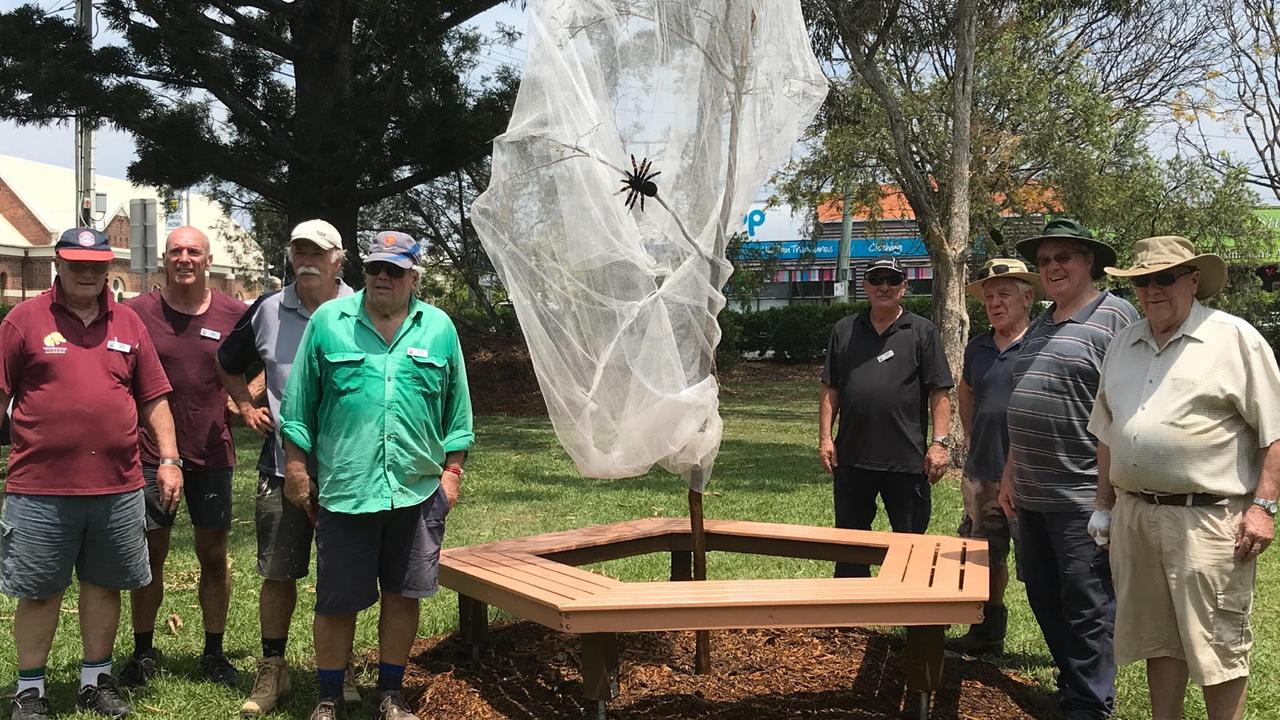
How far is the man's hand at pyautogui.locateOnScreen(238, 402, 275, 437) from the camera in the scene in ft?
14.7

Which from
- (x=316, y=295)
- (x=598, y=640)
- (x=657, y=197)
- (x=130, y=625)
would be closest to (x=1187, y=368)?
(x=657, y=197)

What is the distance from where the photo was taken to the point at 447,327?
4.20 m

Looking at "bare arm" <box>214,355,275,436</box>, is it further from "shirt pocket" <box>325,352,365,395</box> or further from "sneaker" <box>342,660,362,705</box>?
"sneaker" <box>342,660,362,705</box>

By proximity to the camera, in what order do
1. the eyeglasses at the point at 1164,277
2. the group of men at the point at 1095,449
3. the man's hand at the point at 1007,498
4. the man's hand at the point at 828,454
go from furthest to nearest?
the man's hand at the point at 828,454 → the man's hand at the point at 1007,498 → the eyeglasses at the point at 1164,277 → the group of men at the point at 1095,449

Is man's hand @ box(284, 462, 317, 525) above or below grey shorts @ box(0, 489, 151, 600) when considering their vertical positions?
above

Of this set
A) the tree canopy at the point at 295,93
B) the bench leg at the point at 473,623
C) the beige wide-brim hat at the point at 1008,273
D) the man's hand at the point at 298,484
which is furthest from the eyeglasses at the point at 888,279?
the tree canopy at the point at 295,93

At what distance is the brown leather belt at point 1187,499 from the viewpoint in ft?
11.8

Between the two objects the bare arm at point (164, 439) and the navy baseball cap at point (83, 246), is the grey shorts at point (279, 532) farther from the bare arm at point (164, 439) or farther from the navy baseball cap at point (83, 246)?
the navy baseball cap at point (83, 246)

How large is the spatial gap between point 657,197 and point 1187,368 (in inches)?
74.4

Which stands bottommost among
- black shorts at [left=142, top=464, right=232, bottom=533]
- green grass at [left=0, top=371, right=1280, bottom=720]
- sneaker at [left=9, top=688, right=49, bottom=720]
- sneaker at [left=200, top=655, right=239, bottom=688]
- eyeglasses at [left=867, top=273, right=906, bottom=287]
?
green grass at [left=0, top=371, right=1280, bottom=720]

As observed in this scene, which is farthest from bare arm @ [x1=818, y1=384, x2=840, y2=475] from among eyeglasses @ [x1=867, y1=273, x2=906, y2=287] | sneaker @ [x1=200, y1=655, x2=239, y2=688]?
sneaker @ [x1=200, y1=655, x2=239, y2=688]

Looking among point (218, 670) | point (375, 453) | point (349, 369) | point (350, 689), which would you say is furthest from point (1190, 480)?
point (218, 670)

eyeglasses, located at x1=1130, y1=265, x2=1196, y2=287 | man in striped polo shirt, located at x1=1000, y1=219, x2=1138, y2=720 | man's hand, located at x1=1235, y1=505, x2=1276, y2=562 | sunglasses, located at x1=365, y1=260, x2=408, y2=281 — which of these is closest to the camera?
man's hand, located at x1=1235, y1=505, x2=1276, y2=562

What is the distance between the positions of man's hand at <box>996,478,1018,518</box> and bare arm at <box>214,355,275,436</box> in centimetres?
309
